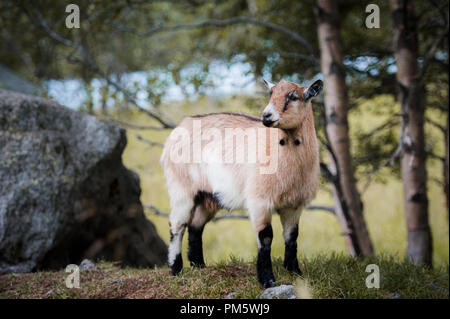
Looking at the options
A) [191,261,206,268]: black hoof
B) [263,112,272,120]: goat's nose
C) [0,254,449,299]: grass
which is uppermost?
[263,112,272,120]: goat's nose

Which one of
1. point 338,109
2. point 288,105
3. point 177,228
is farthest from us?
point 338,109

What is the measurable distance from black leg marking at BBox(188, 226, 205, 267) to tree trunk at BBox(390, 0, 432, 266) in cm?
355

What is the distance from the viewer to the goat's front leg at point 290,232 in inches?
179

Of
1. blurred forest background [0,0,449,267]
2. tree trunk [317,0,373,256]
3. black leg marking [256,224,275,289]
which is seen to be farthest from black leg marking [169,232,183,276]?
tree trunk [317,0,373,256]

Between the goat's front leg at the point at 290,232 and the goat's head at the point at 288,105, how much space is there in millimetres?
994

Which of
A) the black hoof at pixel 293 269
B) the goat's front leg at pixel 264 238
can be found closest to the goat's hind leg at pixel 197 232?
the goat's front leg at pixel 264 238

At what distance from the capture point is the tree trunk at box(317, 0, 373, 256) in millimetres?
7094

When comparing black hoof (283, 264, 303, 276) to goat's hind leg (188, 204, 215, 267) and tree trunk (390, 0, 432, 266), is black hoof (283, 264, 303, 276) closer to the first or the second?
goat's hind leg (188, 204, 215, 267)

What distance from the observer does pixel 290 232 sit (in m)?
4.57

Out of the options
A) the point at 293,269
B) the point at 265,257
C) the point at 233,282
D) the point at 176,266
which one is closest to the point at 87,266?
the point at 176,266

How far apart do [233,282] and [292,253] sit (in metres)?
0.69

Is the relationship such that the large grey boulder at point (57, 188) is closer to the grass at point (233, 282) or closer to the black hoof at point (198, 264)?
the grass at point (233, 282)

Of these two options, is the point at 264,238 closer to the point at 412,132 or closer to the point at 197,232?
the point at 197,232

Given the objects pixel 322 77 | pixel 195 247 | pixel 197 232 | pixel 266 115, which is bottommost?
pixel 195 247
